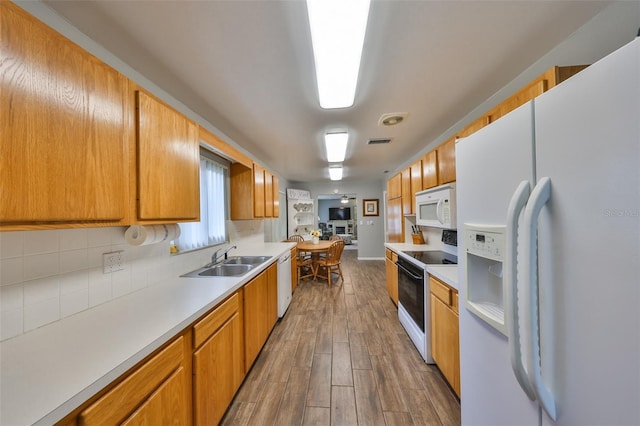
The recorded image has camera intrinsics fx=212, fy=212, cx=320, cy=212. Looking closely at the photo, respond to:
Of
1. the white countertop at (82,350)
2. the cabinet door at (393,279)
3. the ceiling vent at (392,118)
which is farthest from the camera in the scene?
the cabinet door at (393,279)

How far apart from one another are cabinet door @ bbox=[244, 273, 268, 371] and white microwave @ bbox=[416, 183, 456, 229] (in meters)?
1.85

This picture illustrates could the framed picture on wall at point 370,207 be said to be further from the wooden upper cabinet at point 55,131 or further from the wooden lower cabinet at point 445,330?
the wooden upper cabinet at point 55,131

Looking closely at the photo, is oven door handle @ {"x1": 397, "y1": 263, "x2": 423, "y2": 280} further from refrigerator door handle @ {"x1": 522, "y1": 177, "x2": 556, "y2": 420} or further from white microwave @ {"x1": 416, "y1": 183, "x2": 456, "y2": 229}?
refrigerator door handle @ {"x1": 522, "y1": 177, "x2": 556, "y2": 420}

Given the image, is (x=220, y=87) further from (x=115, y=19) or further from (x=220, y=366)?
(x=220, y=366)

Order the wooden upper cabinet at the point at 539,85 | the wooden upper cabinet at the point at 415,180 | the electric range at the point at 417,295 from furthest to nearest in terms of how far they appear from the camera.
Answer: the wooden upper cabinet at the point at 415,180, the electric range at the point at 417,295, the wooden upper cabinet at the point at 539,85

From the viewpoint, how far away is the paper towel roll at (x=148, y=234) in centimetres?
128

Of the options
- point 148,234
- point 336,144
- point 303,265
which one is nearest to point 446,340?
point 148,234

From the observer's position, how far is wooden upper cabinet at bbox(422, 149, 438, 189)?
226 cm

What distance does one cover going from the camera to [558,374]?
0.59m

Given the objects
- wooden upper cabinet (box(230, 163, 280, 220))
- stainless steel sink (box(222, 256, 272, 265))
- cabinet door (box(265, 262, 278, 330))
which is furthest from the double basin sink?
wooden upper cabinet (box(230, 163, 280, 220))

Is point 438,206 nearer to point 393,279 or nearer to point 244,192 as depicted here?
point 393,279

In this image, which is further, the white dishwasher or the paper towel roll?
the white dishwasher

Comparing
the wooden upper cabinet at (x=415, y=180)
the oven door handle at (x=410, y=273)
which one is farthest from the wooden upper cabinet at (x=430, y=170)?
the oven door handle at (x=410, y=273)

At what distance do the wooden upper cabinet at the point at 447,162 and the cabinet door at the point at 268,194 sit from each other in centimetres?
228
